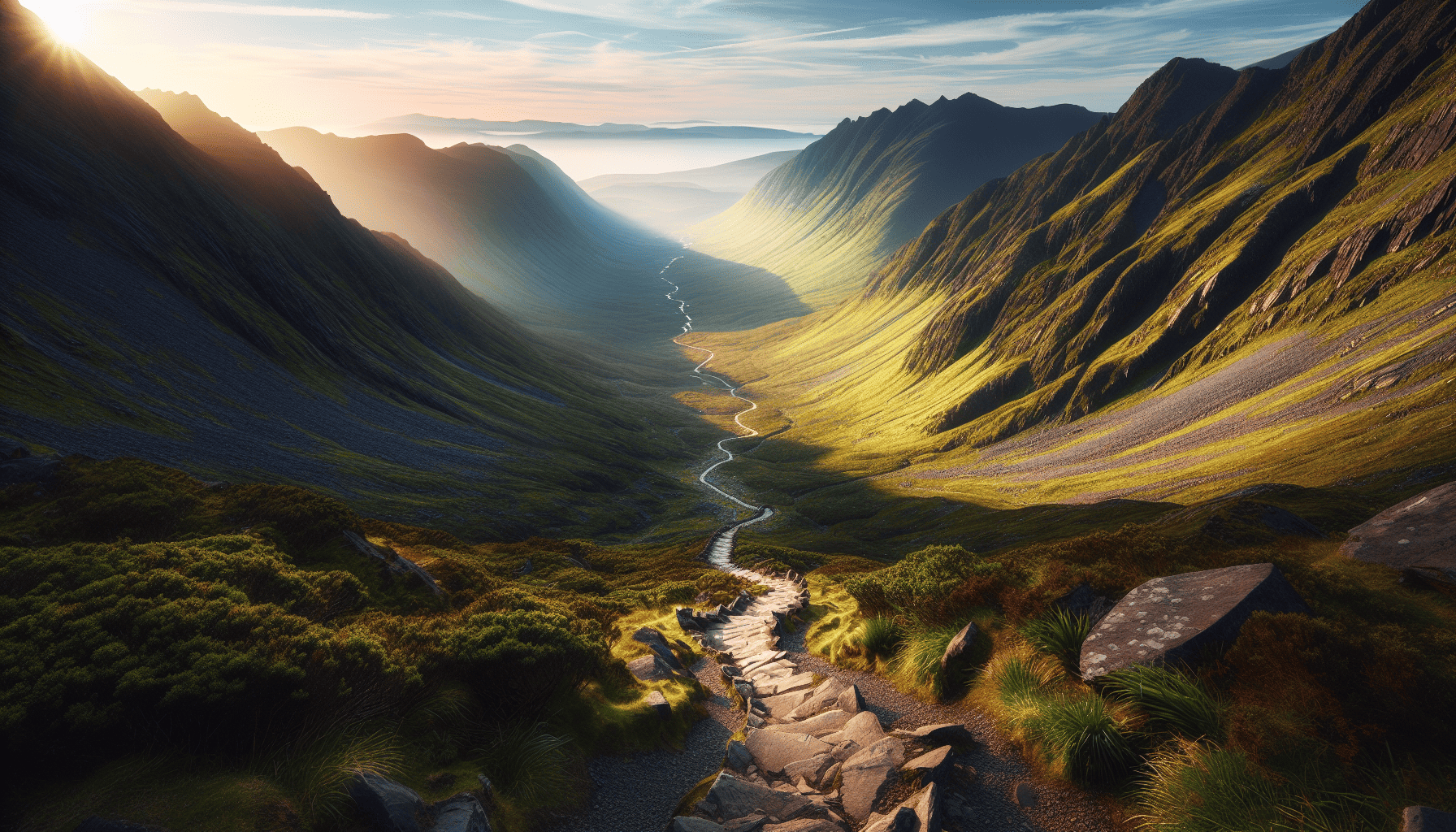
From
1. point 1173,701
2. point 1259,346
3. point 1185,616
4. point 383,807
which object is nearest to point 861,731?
point 1173,701

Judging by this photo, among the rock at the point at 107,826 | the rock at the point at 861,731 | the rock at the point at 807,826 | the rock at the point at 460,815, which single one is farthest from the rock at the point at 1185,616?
the rock at the point at 107,826

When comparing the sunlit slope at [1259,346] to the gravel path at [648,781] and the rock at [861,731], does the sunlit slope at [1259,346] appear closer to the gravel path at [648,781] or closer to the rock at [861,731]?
the rock at [861,731]

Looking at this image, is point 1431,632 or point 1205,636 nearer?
point 1431,632

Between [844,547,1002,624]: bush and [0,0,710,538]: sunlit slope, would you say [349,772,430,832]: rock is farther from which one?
[0,0,710,538]: sunlit slope

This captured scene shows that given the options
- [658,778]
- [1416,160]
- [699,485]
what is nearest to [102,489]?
[658,778]

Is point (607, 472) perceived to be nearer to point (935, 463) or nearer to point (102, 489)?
point (935, 463)

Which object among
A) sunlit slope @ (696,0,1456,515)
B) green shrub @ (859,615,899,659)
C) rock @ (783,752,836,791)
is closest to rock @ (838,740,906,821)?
rock @ (783,752,836,791)
